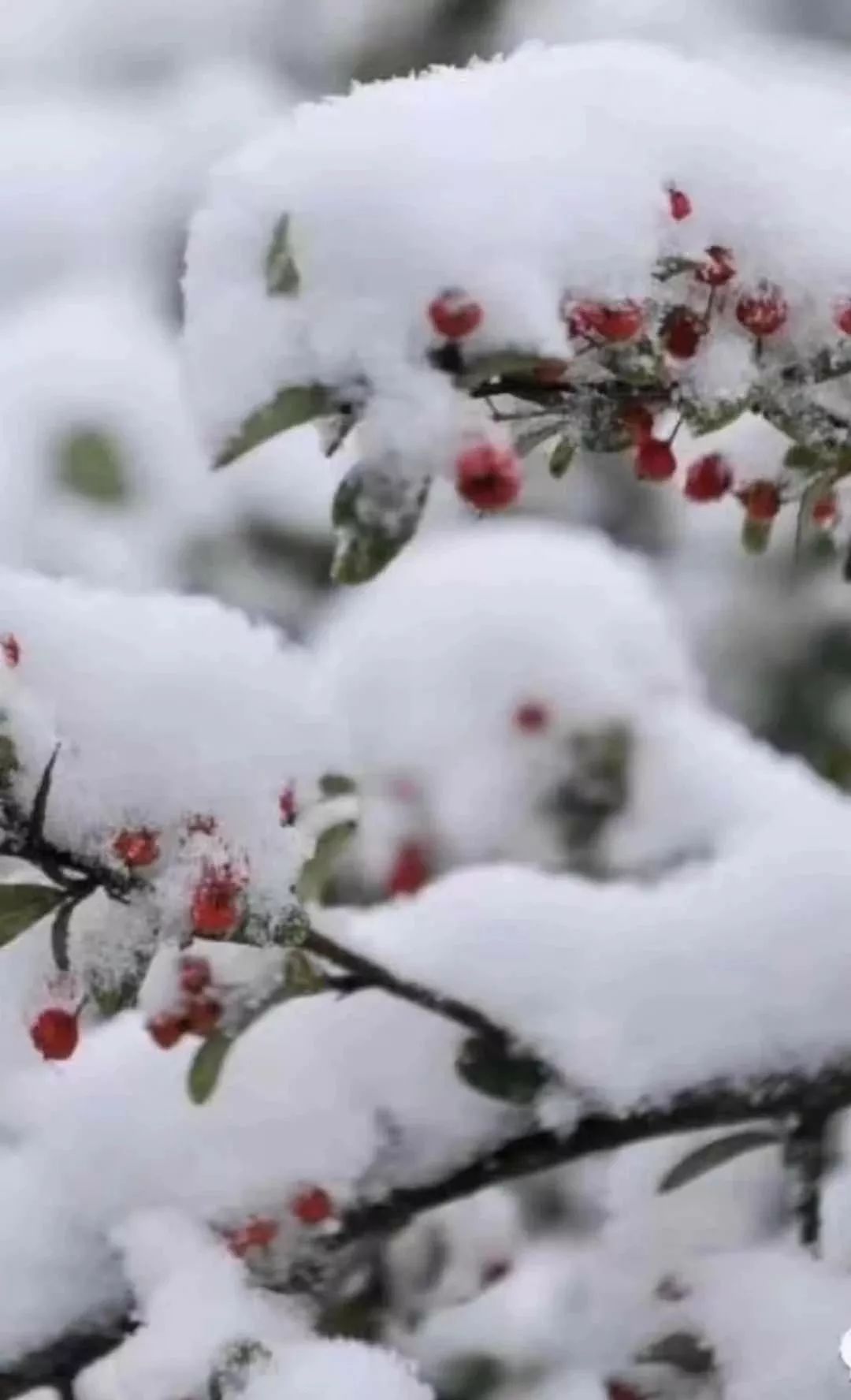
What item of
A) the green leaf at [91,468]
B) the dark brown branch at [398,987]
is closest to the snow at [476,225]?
the dark brown branch at [398,987]

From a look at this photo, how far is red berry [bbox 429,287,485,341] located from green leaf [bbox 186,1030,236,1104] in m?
0.33

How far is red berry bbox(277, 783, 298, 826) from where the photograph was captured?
71 cm

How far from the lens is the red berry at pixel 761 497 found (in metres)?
0.86

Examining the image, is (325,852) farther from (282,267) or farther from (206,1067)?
(282,267)

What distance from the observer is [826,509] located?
851mm

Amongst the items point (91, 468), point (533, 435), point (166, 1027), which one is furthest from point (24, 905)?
point (91, 468)

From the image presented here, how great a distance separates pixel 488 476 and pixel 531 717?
2.18 ft

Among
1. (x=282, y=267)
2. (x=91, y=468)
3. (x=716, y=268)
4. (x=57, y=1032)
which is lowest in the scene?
(x=57, y=1032)

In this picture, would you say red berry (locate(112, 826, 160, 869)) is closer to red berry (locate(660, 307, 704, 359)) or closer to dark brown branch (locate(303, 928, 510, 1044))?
dark brown branch (locate(303, 928, 510, 1044))

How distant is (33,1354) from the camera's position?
82 centimetres

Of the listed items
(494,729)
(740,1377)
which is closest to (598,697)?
(494,729)

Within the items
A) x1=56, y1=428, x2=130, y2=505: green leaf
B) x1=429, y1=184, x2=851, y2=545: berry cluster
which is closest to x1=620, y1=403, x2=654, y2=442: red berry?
x1=429, y1=184, x2=851, y2=545: berry cluster

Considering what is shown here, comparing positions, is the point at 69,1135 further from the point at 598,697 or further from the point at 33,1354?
the point at 598,697

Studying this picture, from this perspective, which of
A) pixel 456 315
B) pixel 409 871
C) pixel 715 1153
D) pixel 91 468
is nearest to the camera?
pixel 456 315
